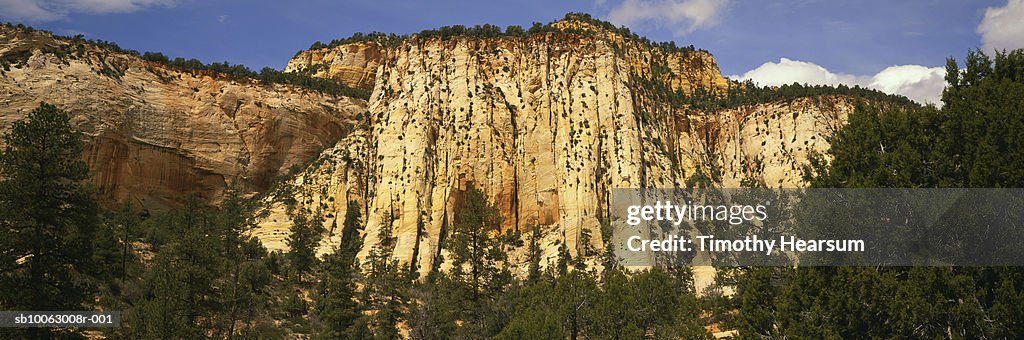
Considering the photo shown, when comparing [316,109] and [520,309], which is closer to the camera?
[520,309]

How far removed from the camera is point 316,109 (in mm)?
66000

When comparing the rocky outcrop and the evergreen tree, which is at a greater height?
the rocky outcrop

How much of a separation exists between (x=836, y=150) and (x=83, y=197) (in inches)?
861

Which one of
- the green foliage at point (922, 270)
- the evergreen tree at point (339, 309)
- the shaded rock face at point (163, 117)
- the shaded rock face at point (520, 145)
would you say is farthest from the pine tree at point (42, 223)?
the shaded rock face at point (163, 117)

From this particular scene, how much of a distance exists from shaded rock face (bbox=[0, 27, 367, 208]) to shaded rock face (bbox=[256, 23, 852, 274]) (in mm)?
5668

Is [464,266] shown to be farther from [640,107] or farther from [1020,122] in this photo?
[1020,122]

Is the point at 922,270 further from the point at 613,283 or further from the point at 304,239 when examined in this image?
the point at 304,239

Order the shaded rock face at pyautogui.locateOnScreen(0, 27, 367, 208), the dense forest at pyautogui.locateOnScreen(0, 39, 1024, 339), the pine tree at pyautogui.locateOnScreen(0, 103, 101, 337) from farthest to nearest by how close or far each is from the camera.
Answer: the shaded rock face at pyautogui.locateOnScreen(0, 27, 367, 208) < the pine tree at pyautogui.locateOnScreen(0, 103, 101, 337) < the dense forest at pyautogui.locateOnScreen(0, 39, 1024, 339)

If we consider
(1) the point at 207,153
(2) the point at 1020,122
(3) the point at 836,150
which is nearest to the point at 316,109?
(1) the point at 207,153

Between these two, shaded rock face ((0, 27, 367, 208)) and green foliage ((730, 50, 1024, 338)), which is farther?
shaded rock face ((0, 27, 367, 208))

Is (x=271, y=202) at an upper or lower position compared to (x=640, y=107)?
lower

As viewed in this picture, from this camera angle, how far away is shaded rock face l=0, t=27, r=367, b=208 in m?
54.8

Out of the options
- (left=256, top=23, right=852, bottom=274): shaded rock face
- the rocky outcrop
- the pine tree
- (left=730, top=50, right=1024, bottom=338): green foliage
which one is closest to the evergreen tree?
the pine tree

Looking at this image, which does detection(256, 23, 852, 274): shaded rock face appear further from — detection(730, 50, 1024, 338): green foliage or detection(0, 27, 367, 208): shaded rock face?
detection(730, 50, 1024, 338): green foliage
